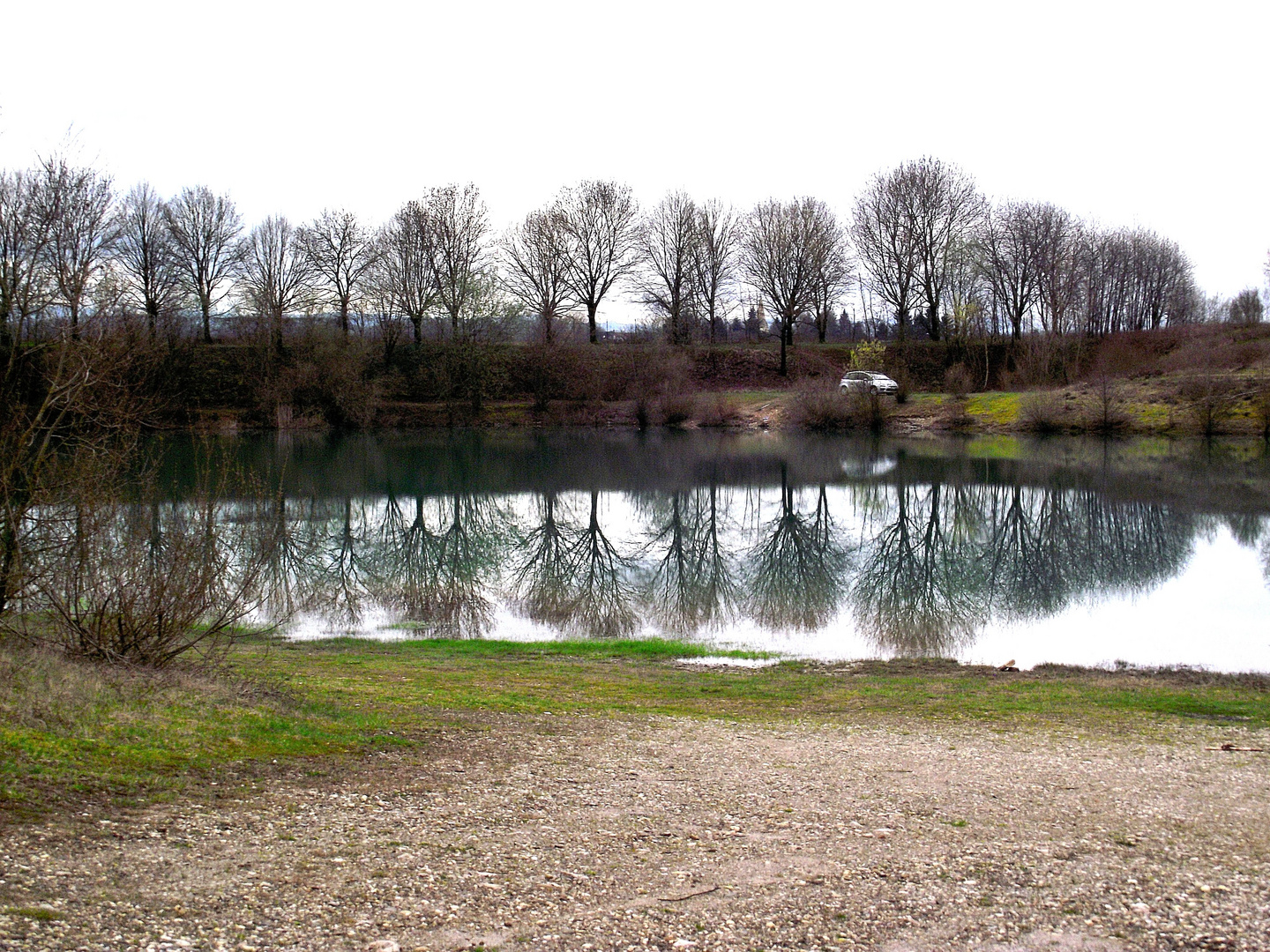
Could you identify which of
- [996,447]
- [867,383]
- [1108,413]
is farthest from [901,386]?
[996,447]

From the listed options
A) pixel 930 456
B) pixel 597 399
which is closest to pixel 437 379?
pixel 597 399

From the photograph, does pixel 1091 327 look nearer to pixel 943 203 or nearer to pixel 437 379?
pixel 943 203

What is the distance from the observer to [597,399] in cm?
6731

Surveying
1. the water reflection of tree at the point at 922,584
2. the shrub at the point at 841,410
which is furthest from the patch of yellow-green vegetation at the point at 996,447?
the water reflection of tree at the point at 922,584

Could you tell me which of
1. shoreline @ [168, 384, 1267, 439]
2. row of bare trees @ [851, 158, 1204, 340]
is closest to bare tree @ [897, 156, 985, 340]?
row of bare trees @ [851, 158, 1204, 340]

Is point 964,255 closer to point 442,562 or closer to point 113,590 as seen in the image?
point 442,562

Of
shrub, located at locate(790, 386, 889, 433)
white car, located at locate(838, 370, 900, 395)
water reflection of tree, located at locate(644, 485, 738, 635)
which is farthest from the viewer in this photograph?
white car, located at locate(838, 370, 900, 395)

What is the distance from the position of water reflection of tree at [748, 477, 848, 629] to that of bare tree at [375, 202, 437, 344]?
44975 millimetres

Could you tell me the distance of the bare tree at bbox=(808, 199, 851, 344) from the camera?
71625 mm

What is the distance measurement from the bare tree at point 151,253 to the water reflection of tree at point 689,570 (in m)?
46.8

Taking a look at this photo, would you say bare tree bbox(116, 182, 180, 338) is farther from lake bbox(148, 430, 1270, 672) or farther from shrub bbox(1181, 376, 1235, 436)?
shrub bbox(1181, 376, 1235, 436)

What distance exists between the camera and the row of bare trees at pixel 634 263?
67.6m

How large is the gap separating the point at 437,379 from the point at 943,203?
4160 cm

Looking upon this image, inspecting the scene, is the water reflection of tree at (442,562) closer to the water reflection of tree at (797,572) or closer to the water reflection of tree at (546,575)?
the water reflection of tree at (546,575)
